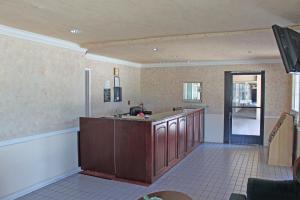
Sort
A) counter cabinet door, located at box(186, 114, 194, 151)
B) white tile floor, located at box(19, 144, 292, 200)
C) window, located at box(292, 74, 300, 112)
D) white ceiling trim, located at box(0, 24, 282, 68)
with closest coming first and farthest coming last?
1. white ceiling trim, located at box(0, 24, 282, 68)
2. white tile floor, located at box(19, 144, 292, 200)
3. window, located at box(292, 74, 300, 112)
4. counter cabinet door, located at box(186, 114, 194, 151)

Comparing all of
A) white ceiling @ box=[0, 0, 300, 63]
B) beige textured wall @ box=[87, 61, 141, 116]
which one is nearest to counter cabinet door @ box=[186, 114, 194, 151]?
beige textured wall @ box=[87, 61, 141, 116]

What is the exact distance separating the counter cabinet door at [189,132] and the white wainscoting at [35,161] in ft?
8.05

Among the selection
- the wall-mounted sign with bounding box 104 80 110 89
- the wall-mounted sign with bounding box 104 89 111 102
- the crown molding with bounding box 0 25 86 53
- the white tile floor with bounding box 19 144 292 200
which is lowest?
the white tile floor with bounding box 19 144 292 200

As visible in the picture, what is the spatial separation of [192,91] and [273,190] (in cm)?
530

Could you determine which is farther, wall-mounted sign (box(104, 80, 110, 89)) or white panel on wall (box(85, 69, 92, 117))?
wall-mounted sign (box(104, 80, 110, 89))

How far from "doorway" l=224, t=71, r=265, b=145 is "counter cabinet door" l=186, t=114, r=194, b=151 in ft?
4.53

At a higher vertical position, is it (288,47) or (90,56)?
(90,56)

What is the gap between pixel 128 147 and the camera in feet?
14.3

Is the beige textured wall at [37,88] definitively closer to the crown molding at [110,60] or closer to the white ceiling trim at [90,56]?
the white ceiling trim at [90,56]

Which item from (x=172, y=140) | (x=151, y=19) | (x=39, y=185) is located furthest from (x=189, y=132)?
(x=151, y=19)

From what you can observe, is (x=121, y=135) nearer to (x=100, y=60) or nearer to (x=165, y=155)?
(x=165, y=155)

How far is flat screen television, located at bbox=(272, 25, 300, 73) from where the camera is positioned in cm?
255

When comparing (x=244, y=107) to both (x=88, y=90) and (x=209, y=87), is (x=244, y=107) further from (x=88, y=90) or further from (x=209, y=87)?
(x=88, y=90)

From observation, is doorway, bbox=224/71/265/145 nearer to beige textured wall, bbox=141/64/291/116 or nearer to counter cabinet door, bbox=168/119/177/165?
beige textured wall, bbox=141/64/291/116
